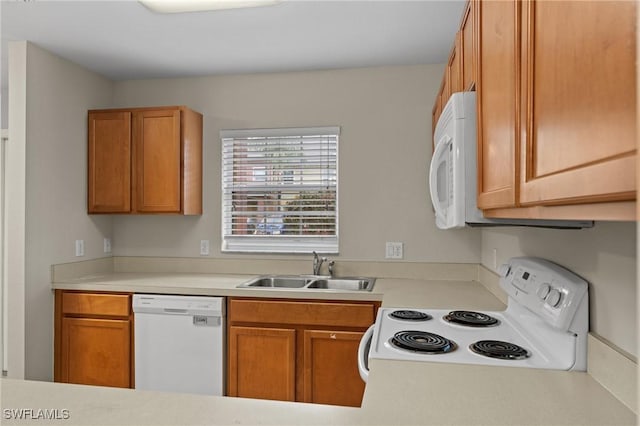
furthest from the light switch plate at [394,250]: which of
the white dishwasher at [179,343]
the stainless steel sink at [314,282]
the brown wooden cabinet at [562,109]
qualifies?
the brown wooden cabinet at [562,109]

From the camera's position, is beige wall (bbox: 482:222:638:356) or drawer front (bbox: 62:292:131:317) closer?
beige wall (bbox: 482:222:638:356)

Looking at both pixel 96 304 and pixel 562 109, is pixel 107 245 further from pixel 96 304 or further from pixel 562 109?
pixel 562 109

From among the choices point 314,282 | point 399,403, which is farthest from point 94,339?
point 399,403

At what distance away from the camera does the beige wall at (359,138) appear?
303cm

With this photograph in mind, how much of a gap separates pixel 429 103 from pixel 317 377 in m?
2.04

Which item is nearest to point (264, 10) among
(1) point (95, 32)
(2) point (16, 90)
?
(1) point (95, 32)

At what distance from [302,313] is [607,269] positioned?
172 cm

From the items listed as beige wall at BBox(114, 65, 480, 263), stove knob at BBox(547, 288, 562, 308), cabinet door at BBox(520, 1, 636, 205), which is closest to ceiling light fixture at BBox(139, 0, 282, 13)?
beige wall at BBox(114, 65, 480, 263)

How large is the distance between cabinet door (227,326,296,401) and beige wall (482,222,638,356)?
63.2 inches

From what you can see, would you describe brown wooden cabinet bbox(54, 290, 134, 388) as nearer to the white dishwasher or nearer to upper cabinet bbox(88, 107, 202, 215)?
the white dishwasher

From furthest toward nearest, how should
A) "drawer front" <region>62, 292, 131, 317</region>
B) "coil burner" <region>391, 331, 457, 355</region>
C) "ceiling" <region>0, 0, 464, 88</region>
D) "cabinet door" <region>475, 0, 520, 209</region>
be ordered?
"drawer front" <region>62, 292, 131, 317</region> < "ceiling" <region>0, 0, 464, 88</region> < "coil burner" <region>391, 331, 457, 355</region> < "cabinet door" <region>475, 0, 520, 209</region>

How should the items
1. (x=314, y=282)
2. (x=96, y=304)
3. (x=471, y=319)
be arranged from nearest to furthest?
(x=471, y=319) < (x=96, y=304) < (x=314, y=282)

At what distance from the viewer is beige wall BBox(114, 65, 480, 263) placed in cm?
303

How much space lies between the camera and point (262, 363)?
8.36 ft
